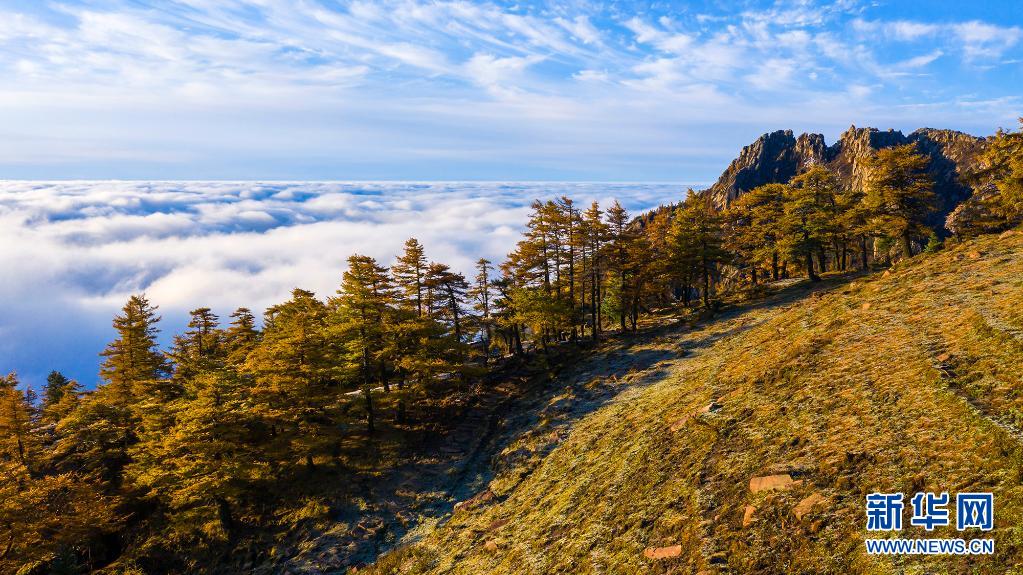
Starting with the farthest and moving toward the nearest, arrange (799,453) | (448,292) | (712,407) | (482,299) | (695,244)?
(482,299) < (695,244) < (448,292) < (712,407) < (799,453)

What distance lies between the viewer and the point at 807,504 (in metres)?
9.63

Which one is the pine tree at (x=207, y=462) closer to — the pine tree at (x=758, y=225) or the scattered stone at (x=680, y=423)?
the scattered stone at (x=680, y=423)

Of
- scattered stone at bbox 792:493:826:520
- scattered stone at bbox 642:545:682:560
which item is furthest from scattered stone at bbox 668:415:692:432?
scattered stone at bbox 792:493:826:520

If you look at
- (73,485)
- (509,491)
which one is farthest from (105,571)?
(509,491)

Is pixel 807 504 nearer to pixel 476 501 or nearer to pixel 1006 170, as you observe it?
pixel 476 501

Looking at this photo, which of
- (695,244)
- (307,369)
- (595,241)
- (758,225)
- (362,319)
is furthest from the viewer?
→ (758,225)

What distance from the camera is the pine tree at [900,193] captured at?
40.3 m

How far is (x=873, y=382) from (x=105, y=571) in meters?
40.5

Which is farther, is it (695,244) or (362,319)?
(695,244)

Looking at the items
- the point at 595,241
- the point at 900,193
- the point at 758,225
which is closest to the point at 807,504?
the point at 595,241

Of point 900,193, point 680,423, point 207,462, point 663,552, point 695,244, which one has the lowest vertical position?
point 207,462

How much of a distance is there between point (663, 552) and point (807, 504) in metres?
3.40

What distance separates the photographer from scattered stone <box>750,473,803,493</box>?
34.5 feet

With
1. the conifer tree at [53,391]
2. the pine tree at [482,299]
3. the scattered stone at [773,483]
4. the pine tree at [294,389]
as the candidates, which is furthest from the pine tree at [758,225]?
the conifer tree at [53,391]
